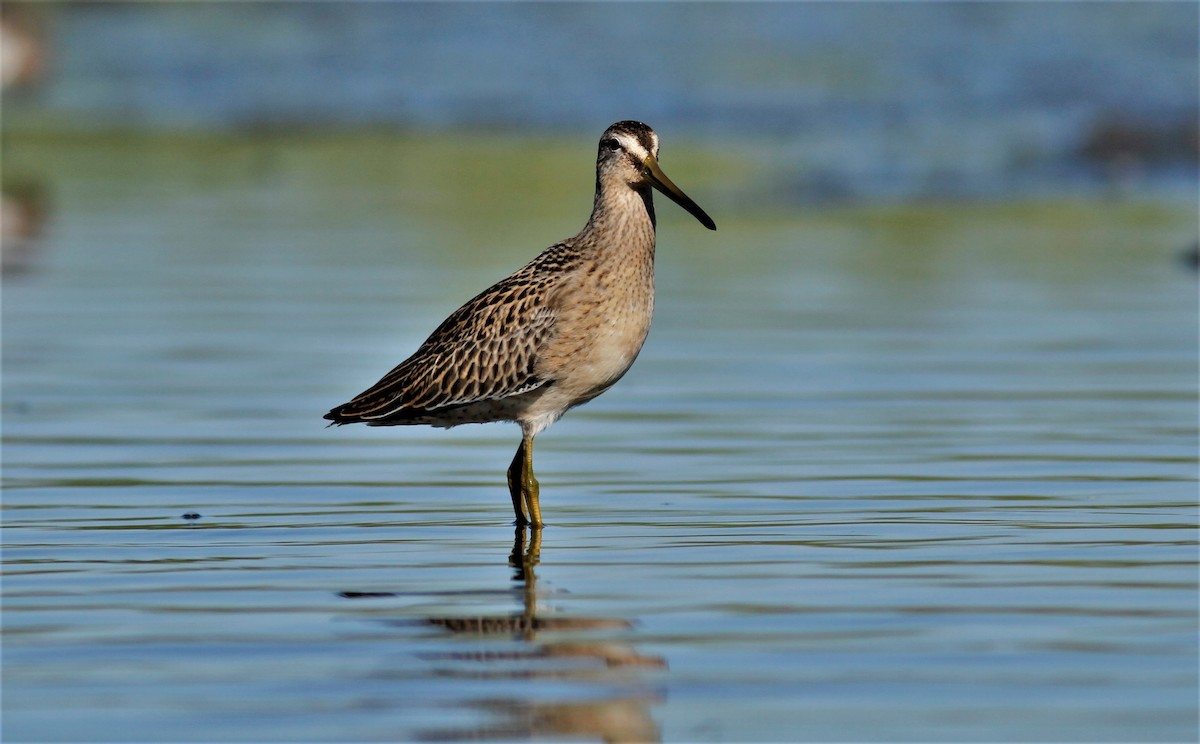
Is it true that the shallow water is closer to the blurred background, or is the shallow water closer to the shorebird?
the blurred background

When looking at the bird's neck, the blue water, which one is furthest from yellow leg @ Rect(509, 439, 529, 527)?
the blue water

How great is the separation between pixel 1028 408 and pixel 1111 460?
136 cm

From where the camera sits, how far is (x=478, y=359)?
894 cm

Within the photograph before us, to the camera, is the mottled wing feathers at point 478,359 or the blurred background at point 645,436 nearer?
the blurred background at point 645,436

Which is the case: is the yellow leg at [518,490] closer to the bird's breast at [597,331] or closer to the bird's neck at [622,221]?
the bird's breast at [597,331]

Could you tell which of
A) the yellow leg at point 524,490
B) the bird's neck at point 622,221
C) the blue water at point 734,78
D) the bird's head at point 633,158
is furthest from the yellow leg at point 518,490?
the blue water at point 734,78

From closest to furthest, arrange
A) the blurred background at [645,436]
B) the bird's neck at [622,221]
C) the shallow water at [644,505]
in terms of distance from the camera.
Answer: the shallow water at [644,505]
the blurred background at [645,436]
the bird's neck at [622,221]

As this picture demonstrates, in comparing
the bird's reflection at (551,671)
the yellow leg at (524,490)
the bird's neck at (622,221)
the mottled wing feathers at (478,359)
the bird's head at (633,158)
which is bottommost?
the bird's reflection at (551,671)

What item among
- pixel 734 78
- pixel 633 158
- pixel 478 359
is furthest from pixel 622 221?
pixel 734 78

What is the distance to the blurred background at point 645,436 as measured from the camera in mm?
6117

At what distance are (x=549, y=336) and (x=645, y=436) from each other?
1.71 m

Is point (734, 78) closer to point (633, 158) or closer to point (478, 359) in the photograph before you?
point (633, 158)

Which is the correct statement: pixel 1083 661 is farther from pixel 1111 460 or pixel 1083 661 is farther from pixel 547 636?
pixel 1111 460

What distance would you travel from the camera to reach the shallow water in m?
5.99
